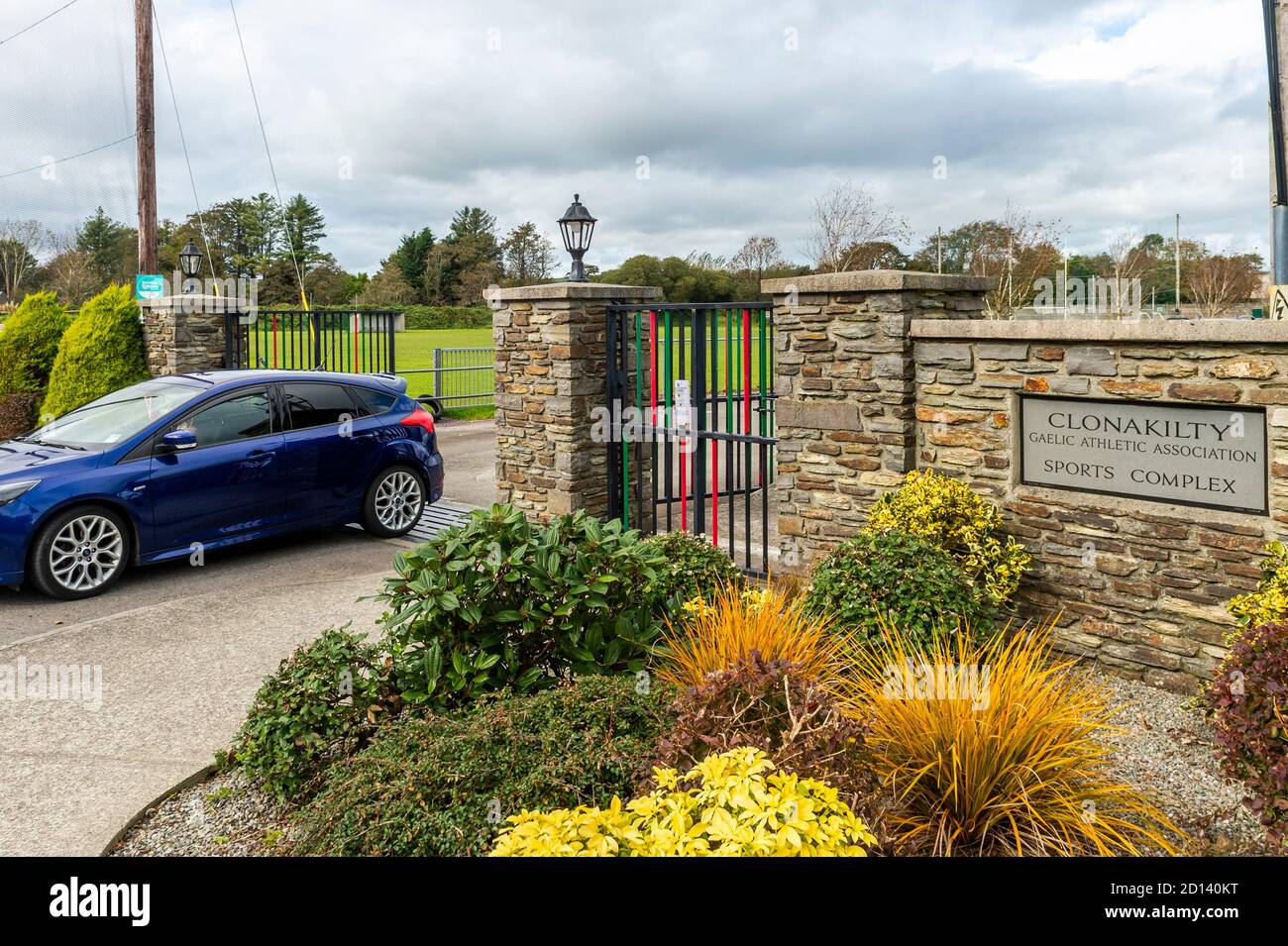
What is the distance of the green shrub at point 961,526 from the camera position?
5.43 meters

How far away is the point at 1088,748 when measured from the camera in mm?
3521

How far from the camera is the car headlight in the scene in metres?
6.76

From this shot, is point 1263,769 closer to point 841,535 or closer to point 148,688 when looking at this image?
point 841,535

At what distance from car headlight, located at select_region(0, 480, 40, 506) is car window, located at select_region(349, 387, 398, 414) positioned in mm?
2659

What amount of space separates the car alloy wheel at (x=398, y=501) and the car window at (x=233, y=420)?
3.75ft

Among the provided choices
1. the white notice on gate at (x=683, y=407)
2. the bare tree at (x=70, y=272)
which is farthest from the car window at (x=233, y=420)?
the bare tree at (x=70, y=272)

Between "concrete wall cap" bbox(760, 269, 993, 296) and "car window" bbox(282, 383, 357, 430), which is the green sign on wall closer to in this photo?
"car window" bbox(282, 383, 357, 430)

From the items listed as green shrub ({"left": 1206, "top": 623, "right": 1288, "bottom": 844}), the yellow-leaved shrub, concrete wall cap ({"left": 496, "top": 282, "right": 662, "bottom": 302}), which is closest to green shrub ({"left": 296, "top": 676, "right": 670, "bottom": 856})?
the yellow-leaved shrub

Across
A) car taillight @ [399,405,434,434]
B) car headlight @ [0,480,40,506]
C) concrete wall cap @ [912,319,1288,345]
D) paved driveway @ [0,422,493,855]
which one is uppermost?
concrete wall cap @ [912,319,1288,345]

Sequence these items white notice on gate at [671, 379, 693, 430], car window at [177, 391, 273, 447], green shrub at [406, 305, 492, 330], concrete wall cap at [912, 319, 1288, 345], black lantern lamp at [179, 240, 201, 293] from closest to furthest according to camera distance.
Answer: concrete wall cap at [912, 319, 1288, 345]
white notice on gate at [671, 379, 693, 430]
car window at [177, 391, 273, 447]
black lantern lamp at [179, 240, 201, 293]
green shrub at [406, 305, 492, 330]

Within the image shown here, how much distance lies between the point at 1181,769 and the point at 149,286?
568 inches

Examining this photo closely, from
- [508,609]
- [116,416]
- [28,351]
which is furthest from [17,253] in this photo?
[508,609]

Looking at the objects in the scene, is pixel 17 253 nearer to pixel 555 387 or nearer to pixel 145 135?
pixel 145 135

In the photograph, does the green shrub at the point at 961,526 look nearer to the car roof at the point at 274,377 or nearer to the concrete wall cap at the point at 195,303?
the car roof at the point at 274,377
